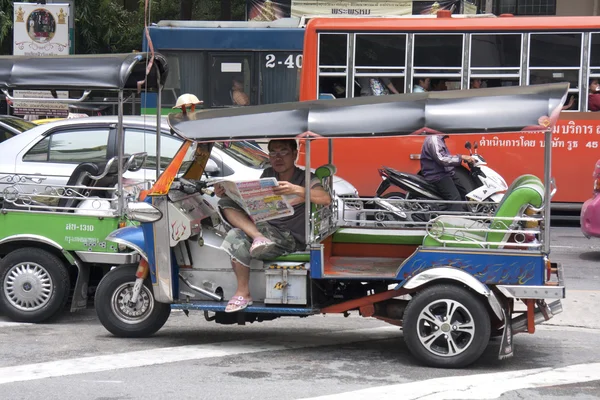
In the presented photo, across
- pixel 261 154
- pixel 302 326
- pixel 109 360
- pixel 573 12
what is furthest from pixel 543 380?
pixel 573 12

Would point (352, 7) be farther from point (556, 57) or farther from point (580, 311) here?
point (580, 311)

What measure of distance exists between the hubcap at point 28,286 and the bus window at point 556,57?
838 centimetres

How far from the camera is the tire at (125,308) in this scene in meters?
7.66

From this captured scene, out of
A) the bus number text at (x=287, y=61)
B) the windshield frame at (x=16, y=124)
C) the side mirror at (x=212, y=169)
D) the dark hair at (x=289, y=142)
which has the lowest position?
the side mirror at (x=212, y=169)

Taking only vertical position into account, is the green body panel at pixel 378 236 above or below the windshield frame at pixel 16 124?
below

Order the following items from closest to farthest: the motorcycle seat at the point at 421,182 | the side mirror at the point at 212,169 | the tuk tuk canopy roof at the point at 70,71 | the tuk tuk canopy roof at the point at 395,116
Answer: the tuk tuk canopy roof at the point at 395,116
the tuk tuk canopy roof at the point at 70,71
the side mirror at the point at 212,169
the motorcycle seat at the point at 421,182

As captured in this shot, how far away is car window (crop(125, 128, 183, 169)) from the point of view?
10656 mm

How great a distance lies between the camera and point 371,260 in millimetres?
7961

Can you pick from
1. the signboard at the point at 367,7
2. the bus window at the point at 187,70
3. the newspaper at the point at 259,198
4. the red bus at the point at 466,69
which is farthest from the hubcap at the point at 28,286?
the signboard at the point at 367,7

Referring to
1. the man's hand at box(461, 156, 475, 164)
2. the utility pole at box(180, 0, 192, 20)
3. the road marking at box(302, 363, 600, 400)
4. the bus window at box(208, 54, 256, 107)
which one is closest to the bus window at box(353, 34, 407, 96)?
the man's hand at box(461, 156, 475, 164)

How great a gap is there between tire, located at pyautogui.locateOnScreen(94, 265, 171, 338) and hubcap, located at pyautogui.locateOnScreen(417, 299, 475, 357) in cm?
208

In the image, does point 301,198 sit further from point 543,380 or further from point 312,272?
point 543,380

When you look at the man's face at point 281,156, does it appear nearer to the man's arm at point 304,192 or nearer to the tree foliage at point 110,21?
the man's arm at point 304,192

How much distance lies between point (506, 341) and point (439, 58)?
327 inches
